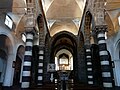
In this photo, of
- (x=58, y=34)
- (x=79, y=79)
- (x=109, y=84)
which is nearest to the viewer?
(x=109, y=84)

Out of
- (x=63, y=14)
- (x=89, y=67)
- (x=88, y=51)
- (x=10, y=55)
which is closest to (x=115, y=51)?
(x=88, y=51)

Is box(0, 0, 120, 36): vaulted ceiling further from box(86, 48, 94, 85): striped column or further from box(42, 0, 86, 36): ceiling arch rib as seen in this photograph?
box(86, 48, 94, 85): striped column

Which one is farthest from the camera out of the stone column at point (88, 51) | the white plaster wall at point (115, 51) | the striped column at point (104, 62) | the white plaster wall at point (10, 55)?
the stone column at point (88, 51)

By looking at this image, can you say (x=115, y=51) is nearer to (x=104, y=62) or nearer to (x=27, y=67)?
(x=104, y=62)

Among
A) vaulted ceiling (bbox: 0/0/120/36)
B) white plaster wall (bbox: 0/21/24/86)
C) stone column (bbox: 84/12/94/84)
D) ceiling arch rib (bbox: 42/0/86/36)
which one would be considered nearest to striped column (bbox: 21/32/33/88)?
white plaster wall (bbox: 0/21/24/86)

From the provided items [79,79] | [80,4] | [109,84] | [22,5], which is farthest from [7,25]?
[79,79]

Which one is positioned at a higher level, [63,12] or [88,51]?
[63,12]

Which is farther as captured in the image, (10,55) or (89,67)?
(89,67)

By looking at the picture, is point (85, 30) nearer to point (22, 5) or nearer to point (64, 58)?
point (22, 5)

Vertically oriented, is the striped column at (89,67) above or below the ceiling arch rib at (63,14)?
below

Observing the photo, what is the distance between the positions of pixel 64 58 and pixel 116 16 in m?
23.7

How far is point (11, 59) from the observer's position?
49.3ft

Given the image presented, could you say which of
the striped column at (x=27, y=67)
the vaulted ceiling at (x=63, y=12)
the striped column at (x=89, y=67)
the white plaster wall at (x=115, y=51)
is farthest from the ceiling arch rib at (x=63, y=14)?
the striped column at (x=27, y=67)

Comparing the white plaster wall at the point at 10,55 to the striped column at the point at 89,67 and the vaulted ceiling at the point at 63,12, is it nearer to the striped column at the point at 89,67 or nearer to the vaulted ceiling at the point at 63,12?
the vaulted ceiling at the point at 63,12
